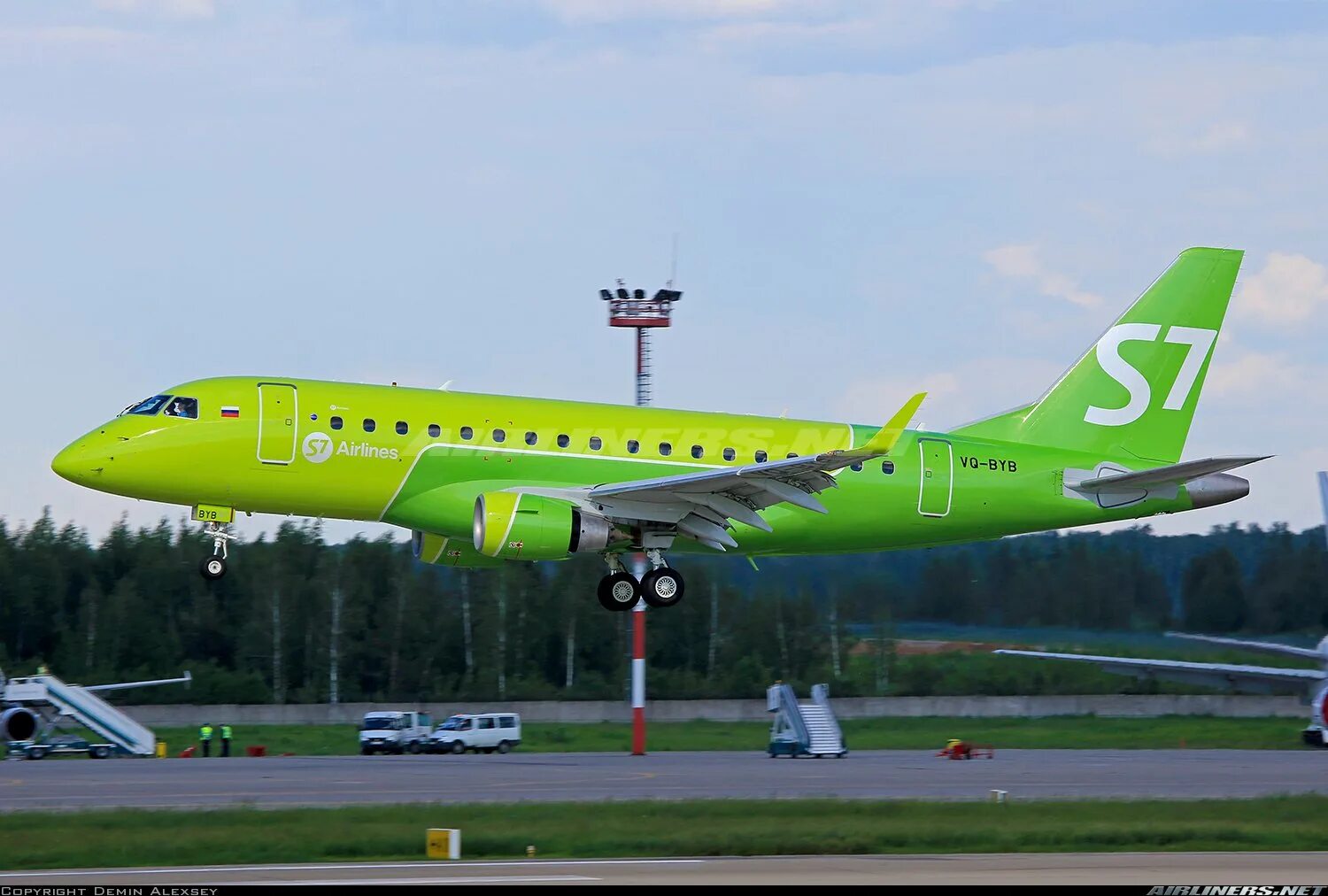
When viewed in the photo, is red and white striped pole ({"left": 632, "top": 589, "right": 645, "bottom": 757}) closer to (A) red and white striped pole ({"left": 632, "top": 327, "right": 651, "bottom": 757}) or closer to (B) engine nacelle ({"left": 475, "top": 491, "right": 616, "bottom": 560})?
(A) red and white striped pole ({"left": 632, "top": 327, "right": 651, "bottom": 757})

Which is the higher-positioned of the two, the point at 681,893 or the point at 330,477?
the point at 330,477

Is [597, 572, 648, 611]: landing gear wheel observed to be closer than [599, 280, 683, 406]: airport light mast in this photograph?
Yes

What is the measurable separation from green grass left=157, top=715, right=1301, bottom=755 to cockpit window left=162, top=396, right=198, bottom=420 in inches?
1079

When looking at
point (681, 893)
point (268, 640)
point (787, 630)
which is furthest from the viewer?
point (268, 640)

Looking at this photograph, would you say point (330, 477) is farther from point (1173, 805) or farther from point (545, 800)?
point (1173, 805)

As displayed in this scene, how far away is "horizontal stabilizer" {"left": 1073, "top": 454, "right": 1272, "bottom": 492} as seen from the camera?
3422 cm

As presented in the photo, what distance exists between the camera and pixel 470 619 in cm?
8250

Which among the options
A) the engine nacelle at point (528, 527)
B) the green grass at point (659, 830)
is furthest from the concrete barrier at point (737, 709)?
the engine nacelle at point (528, 527)

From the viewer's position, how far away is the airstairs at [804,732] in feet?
164

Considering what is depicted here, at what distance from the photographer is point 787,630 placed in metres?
70.5

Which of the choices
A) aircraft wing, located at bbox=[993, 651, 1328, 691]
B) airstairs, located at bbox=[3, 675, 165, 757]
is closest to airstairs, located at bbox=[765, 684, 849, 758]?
aircraft wing, located at bbox=[993, 651, 1328, 691]

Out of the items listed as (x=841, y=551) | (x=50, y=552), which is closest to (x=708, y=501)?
(x=841, y=551)

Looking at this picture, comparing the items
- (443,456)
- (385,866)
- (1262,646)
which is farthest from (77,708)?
(1262,646)

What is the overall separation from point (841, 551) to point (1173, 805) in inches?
376
